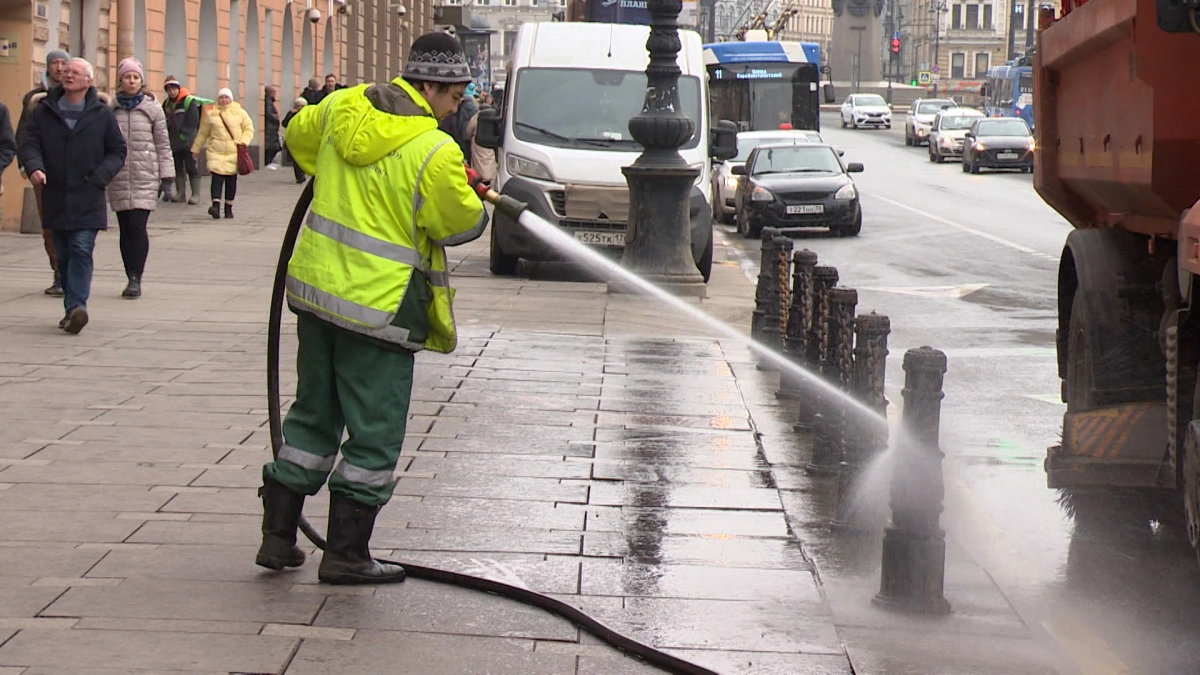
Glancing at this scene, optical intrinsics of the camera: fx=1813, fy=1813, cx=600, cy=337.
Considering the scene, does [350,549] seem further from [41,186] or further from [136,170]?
[136,170]

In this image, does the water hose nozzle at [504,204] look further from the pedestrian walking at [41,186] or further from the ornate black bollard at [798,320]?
the pedestrian walking at [41,186]

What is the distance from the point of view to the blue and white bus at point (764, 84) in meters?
40.6

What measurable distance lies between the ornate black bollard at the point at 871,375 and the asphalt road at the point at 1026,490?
0.25 metres

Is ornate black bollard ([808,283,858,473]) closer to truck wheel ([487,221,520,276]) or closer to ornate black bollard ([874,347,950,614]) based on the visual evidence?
ornate black bollard ([874,347,950,614])

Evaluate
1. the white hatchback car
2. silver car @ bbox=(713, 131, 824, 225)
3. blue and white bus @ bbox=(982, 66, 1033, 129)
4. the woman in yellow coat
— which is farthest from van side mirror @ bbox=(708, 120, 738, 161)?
the white hatchback car

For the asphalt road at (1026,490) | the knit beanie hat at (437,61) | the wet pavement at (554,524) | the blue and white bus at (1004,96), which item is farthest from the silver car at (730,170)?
the blue and white bus at (1004,96)

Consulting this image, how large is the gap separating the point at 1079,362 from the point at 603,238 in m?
9.63

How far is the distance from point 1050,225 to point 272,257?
45.2 feet

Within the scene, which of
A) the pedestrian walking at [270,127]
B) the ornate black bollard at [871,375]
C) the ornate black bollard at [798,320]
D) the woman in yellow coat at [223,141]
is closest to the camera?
the ornate black bollard at [871,375]

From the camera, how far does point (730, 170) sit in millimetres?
27562

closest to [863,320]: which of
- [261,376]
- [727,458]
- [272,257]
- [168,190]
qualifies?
[727,458]

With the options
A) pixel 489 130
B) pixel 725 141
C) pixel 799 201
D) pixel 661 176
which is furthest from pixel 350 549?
pixel 799 201

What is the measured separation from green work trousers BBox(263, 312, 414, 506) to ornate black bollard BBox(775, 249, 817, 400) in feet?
13.4

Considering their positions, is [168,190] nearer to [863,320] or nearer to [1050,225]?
[1050,225]
